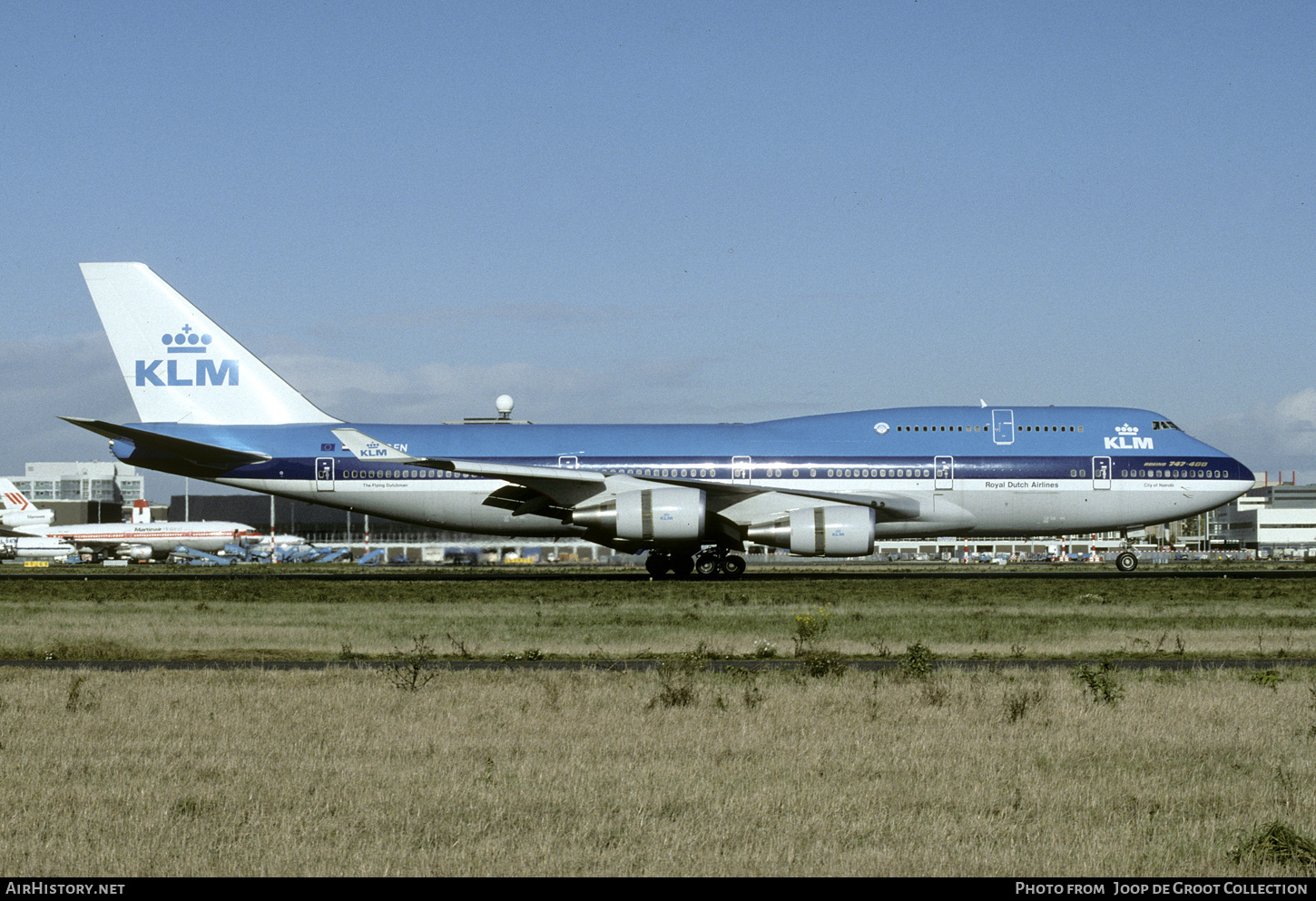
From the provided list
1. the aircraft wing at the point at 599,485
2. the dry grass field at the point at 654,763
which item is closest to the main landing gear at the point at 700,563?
the aircraft wing at the point at 599,485

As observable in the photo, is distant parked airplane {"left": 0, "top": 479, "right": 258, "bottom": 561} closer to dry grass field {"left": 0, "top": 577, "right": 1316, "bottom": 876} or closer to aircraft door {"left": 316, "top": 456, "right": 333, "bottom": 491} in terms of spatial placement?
aircraft door {"left": 316, "top": 456, "right": 333, "bottom": 491}

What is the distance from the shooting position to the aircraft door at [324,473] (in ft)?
131

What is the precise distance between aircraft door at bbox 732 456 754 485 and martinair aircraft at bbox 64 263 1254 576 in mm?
67

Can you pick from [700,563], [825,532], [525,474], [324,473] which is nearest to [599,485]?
[525,474]

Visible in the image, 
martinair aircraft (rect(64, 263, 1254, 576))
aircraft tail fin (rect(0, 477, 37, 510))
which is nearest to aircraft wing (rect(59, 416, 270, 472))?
martinair aircraft (rect(64, 263, 1254, 576))

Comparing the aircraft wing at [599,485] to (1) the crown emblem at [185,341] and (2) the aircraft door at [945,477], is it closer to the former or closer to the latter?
(2) the aircraft door at [945,477]

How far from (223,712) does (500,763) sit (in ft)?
14.0

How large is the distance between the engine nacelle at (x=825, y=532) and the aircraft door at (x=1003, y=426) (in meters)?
6.00

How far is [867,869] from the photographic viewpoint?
7184 millimetres

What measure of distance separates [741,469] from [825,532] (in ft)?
14.1

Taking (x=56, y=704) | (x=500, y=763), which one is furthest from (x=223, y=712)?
(x=500, y=763)

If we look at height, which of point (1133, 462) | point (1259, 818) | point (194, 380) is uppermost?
point (194, 380)

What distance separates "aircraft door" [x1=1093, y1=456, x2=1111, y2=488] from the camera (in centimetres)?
3994
